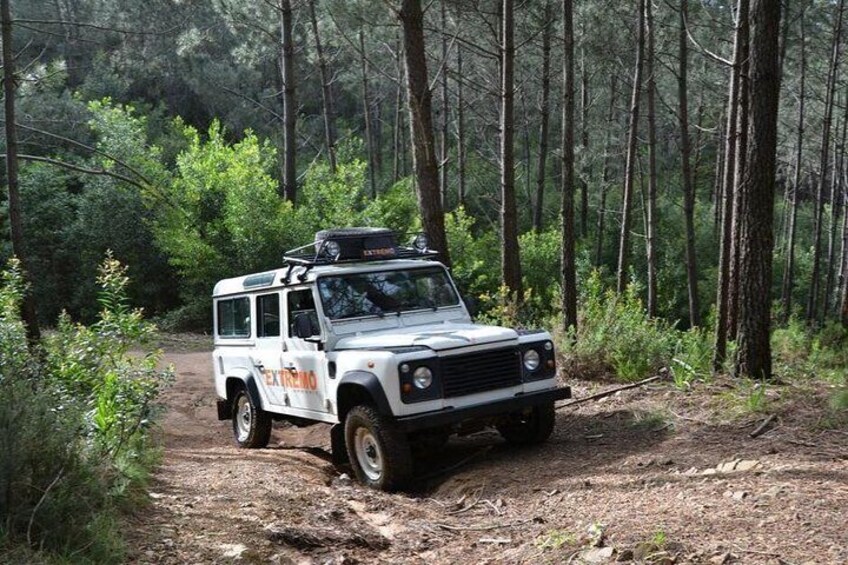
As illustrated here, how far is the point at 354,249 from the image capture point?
8.54 m

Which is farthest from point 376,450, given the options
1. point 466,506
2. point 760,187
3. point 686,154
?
point 686,154

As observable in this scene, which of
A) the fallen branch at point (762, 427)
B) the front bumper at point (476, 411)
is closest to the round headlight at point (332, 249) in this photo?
the front bumper at point (476, 411)

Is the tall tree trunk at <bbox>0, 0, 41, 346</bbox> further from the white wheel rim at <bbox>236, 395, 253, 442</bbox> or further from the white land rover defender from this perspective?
the white wheel rim at <bbox>236, 395, 253, 442</bbox>

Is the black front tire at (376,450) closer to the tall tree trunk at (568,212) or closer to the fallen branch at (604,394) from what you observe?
the fallen branch at (604,394)

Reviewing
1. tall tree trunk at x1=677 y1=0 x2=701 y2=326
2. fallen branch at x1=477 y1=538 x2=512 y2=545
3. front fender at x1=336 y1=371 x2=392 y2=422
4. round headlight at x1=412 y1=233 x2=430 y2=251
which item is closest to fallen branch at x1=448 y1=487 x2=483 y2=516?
fallen branch at x1=477 y1=538 x2=512 y2=545

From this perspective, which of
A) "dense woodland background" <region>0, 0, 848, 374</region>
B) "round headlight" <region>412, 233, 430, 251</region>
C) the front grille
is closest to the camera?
the front grille

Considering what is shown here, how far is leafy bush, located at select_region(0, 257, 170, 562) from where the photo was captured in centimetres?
424

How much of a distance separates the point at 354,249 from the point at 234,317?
236cm

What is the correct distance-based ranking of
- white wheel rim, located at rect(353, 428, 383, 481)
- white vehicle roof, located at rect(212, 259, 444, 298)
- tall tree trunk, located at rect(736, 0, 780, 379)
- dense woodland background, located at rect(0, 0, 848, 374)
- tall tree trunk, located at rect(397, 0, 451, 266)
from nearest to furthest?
white wheel rim, located at rect(353, 428, 383, 481) → white vehicle roof, located at rect(212, 259, 444, 298) → tall tree trunk, located at rect(736, 0, 780, 379) → tall tree trunk, located at rect(397, 0, 451, 266) → dense woodland background, located at rect(0, 0, 848, 374)

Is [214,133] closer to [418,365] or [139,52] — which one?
[418,365]

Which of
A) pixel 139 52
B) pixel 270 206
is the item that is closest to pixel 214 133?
pixel 270 206

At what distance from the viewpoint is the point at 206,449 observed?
32.4ft

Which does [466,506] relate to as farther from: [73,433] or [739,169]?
[739,169]

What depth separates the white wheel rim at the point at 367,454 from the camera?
7215 millimetres
